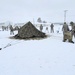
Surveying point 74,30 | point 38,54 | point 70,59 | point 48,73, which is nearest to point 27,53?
point 38,54

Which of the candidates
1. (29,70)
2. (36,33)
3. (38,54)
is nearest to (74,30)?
(36,33)

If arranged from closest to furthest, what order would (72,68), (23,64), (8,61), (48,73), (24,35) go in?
(48,73), (72,68), (23,64), (8,61), (24,35)

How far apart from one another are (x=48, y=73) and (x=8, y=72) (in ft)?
5.12

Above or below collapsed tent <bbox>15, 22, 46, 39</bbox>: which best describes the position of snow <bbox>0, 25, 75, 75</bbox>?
below

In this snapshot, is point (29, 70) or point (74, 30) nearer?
point (29, 70)

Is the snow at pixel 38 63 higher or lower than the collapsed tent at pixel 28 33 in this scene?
lower

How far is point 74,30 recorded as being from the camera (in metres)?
17.1

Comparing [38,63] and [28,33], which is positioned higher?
[28,33]

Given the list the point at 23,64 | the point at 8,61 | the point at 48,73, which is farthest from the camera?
the point at 8,61

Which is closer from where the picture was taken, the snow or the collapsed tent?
the snow

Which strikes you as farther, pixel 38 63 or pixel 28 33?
pixel 28 33

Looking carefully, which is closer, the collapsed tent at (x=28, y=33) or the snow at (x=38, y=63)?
the snow at (x=38, y=63)

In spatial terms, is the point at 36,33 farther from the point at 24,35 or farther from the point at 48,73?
the point at 48,73

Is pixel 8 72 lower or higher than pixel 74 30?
lower
